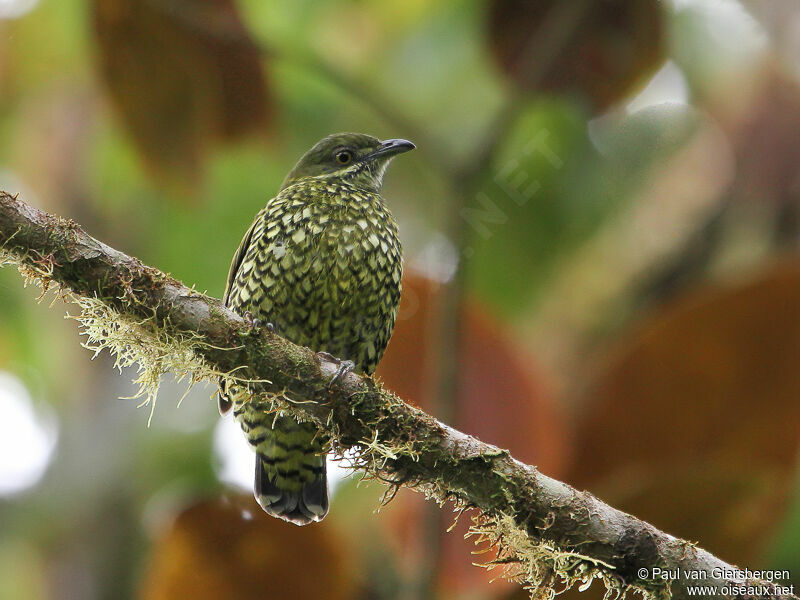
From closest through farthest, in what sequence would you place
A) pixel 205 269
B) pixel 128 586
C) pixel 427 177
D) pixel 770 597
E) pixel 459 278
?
1. pixel 770 597
2. pixel 459 278
3. pixel 205 269
4. pixel 128 586
5. pixel 427 177

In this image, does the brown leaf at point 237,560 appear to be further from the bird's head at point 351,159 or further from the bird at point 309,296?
the bird's head at point 351,159

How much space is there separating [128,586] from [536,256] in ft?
9.95

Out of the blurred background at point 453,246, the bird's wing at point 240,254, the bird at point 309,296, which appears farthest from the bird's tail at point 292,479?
the bird's wing at point 240,254

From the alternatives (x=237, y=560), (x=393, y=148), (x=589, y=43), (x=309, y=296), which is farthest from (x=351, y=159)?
(x=237, y=560)

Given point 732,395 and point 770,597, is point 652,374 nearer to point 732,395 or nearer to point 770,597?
point 732,395

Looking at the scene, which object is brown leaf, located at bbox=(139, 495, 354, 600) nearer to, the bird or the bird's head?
the bird

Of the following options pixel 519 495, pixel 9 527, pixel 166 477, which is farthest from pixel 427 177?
pixel 519 495

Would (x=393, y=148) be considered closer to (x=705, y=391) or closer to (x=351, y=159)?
(x=351, y=159)

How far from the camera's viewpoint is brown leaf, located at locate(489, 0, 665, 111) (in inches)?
187

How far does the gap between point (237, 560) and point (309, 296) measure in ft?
4.18

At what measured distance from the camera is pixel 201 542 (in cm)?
414

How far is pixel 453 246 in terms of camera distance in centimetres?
406

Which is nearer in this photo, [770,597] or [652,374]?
[770,597]

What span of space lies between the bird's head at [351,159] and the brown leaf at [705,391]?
4.26ft
